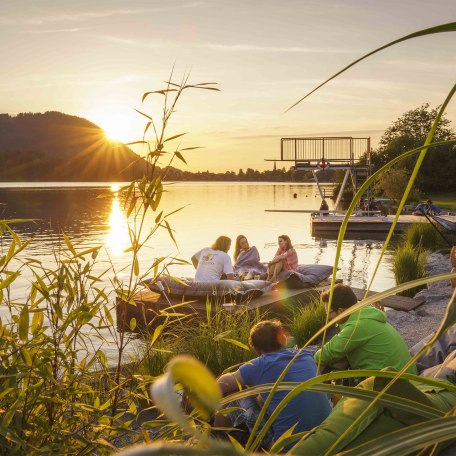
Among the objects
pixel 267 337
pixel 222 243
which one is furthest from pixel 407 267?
pixel 267 337

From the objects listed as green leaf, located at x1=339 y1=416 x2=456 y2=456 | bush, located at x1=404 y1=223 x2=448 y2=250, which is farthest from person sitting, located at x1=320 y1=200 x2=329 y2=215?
green leaf, located at x1=339 y1=416 x2=456 y2=456

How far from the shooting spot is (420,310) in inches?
380

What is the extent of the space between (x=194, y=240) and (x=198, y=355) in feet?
96.5

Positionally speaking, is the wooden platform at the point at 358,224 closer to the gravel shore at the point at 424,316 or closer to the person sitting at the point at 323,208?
the person sitting at the point at 323,208

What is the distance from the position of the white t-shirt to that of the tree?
160 ft

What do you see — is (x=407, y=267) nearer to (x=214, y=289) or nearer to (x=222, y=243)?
(x=222, y=243)

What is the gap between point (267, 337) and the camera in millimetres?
3857

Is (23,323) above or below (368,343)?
above

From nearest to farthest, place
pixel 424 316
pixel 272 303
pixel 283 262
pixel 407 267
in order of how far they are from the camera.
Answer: pixel 424 316
pixel 272 303
pixel 283 262
pixel 407 267

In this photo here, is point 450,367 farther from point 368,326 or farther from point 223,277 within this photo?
point 223,277

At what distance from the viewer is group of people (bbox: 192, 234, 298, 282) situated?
10.1m

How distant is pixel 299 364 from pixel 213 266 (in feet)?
20.8

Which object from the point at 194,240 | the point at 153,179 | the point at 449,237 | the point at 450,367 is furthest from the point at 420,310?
the point at 194,240

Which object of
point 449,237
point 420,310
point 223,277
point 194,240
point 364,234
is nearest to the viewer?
point 420,310
